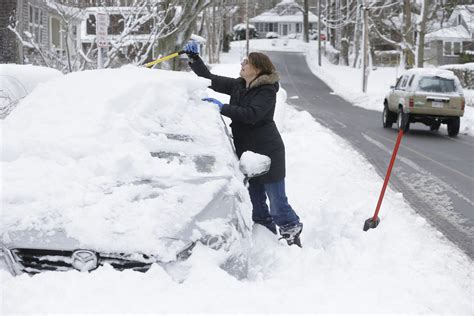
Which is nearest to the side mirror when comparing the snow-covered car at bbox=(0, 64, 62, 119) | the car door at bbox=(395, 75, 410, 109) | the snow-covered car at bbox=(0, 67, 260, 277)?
the snow-covered car at bbox=(0, 67, 260, 277)

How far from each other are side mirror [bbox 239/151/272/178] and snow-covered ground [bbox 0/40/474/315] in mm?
624

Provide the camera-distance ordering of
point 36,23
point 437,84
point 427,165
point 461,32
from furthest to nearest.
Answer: point 461,32 < point 36,23 < point 437,84 < point 427,165

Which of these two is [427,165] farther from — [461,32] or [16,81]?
[461,32]

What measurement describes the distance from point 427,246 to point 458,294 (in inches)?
56.6

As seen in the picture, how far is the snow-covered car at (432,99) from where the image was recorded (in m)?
17.4

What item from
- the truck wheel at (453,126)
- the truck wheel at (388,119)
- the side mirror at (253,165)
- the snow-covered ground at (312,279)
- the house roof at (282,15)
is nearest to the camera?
the snow-covered ground at (312,279)

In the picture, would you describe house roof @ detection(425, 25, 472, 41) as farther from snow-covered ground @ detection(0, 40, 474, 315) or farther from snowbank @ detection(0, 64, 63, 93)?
snow-covered ground @ detection(0, 40, 474, 315)

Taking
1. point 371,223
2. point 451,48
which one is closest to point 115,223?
point 371,223

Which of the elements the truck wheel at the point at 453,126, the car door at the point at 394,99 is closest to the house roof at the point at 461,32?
the car door at the point at 394,99

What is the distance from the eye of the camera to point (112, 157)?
4391mm

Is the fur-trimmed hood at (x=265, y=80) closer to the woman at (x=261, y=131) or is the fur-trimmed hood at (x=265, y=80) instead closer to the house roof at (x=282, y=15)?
the woman at (x=261, y=131)

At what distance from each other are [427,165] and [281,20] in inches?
3727

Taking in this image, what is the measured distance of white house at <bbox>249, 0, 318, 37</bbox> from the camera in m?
104

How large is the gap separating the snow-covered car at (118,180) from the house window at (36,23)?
22836 mm
